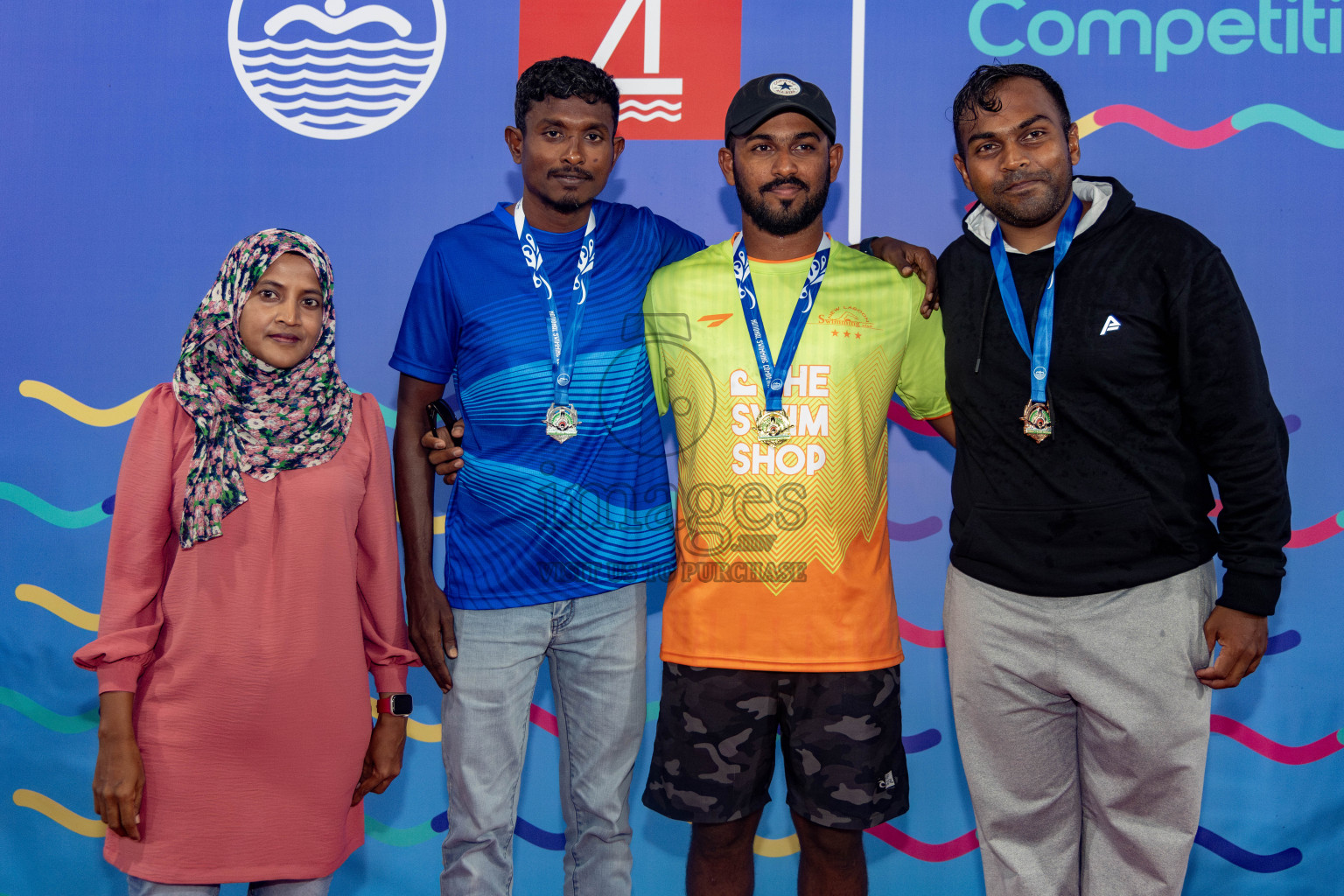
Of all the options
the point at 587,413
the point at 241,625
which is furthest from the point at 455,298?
the point at 241,625

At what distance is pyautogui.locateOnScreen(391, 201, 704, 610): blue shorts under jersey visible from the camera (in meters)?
2.10

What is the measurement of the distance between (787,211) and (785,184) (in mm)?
60

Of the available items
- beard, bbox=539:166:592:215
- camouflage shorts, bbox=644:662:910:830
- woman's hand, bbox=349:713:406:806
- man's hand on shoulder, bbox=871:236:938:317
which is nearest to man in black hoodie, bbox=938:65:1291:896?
man's hand on shoulder, bbox=871:236:938:317

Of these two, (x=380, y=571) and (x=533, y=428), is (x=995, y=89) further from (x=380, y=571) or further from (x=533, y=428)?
(x=380, y=571)

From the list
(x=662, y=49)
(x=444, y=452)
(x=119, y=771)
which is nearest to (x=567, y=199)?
(x=444, y=452)

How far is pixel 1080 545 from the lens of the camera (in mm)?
1918

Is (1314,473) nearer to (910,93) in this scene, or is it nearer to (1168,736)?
(1168,736)

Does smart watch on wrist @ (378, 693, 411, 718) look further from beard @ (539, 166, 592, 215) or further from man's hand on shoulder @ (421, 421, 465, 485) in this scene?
beard @ (539, 166, 592, 215)

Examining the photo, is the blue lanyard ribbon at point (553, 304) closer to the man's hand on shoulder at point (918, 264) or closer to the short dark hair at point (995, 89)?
the man's hand on shoulder at point (918, 264)

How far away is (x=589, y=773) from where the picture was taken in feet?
7.14

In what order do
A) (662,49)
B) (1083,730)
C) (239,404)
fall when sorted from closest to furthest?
(239,404) < (1083,730) < (662,49)

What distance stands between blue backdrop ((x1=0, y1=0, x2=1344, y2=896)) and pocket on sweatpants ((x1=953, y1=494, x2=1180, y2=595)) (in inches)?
32.9

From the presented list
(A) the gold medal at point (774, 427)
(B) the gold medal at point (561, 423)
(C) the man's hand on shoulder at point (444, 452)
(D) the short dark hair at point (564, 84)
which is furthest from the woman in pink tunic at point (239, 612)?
(A) the gold medal at point (774, 427)

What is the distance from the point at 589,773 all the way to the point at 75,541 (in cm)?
183
